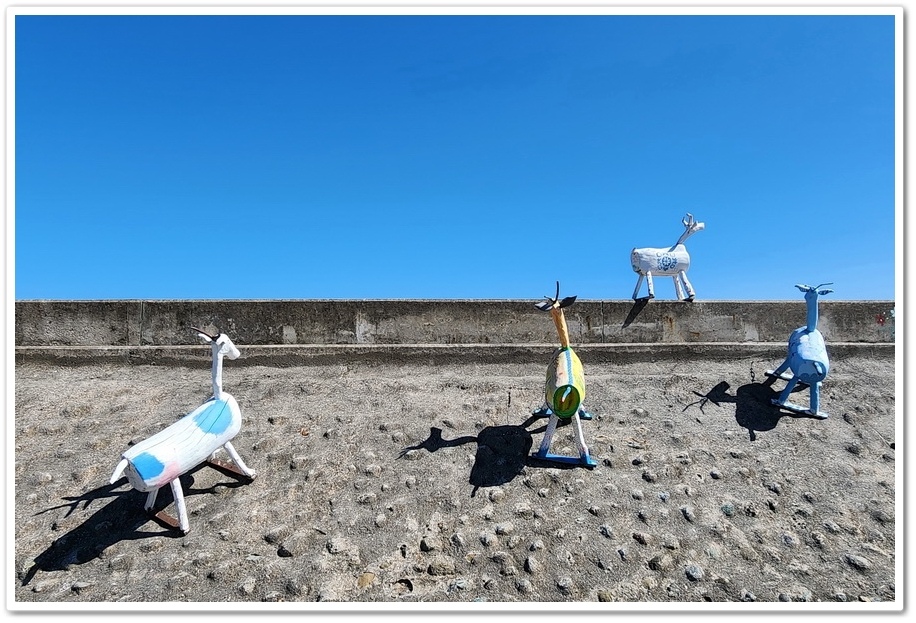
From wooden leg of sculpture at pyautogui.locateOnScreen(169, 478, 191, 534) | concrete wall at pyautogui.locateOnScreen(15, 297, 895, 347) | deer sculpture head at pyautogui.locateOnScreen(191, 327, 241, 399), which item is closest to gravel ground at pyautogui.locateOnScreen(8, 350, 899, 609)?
wooden leg of sculpture at pyautogui.locateOnScreen(169, 478, 191, 534)

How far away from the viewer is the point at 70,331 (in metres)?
7.57

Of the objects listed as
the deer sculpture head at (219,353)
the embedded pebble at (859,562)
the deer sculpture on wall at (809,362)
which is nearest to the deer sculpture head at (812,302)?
the deer sculpture on wall at (809,362)

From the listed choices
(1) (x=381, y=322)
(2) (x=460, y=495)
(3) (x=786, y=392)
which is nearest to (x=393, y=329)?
(1) (x=381, y=322)

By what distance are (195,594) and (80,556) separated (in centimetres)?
119

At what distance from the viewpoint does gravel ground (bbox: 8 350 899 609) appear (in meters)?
3.89

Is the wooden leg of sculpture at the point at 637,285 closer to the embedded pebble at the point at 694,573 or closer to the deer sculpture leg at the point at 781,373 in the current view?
the deer sculpture leg at the point at 781,373

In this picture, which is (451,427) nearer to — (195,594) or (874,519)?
(195,594)

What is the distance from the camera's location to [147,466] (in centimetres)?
380

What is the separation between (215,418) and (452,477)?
234 cm

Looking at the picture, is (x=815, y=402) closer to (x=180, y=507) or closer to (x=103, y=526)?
(x=180, y=507)

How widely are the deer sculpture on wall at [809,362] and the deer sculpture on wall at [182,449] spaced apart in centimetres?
641

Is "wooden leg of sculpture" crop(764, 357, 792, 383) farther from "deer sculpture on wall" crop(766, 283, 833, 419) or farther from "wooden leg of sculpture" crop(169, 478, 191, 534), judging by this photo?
"wooden leg of sculpture" crop(169, 478, 191, 534)

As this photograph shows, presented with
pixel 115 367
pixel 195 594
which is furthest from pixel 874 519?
pixel 115 367
